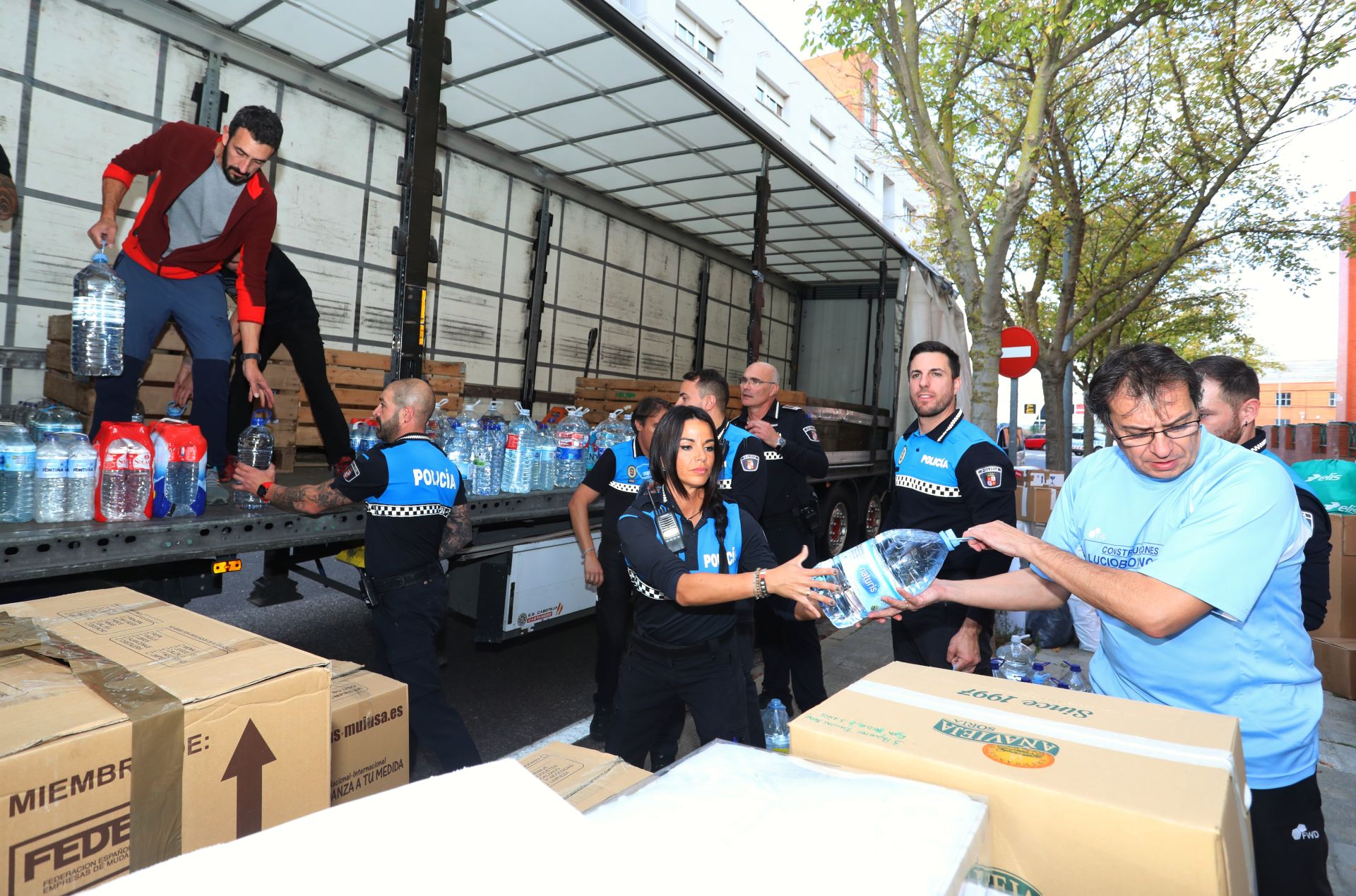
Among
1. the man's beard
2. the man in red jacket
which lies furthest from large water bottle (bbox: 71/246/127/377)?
the man's beard

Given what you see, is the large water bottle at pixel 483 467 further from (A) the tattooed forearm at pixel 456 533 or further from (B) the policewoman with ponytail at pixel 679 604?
(B) the policewoman with ponytail at pixel 679 604

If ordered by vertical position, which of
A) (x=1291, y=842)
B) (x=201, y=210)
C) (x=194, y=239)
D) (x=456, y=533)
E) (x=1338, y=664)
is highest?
(x=201, y=210)

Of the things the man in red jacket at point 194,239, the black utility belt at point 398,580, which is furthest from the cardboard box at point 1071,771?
the man in red jacket at point 194,239

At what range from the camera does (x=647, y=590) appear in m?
3.01

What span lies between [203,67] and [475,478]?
4539 millimetres

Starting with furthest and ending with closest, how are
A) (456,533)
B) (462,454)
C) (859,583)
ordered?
1. (462,454)
2. (456,533)
3. (859,583)

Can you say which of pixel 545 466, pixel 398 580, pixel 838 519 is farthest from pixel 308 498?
pixel 838 519

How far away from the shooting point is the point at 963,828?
1.04 meters

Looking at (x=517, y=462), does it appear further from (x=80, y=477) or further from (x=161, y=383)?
(x=80, y=477)

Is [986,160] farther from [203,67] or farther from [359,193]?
[203,67]

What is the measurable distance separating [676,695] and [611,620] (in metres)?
1.61

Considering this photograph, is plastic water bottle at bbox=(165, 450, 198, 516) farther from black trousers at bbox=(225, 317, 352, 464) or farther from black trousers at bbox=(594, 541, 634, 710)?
black trousers at bbox=(594, 541, 634, 710)

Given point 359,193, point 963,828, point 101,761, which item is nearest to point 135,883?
point 101,761

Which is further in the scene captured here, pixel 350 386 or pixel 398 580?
pixel 350 386
